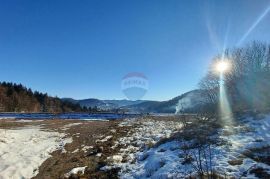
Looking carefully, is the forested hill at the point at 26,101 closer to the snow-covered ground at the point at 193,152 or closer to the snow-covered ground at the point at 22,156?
the snow-covered ground at the point at 22,156

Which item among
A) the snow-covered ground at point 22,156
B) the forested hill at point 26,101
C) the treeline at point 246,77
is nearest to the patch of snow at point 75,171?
the snow-covered ground at point 22,156

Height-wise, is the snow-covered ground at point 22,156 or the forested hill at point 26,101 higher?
the forested hill at point 26,101

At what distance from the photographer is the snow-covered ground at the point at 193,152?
1018cm

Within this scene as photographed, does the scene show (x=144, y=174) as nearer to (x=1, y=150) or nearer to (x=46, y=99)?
(x=1, y=150)

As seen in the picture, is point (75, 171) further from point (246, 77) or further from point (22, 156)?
point (246, 77)

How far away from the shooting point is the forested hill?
108500mm

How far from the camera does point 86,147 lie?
19469mm

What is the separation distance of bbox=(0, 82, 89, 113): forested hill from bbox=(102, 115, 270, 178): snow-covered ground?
314 ft

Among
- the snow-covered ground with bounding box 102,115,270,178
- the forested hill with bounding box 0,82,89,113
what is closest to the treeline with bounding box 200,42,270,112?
the snow-covered ground with bounding box 102,115,270,178

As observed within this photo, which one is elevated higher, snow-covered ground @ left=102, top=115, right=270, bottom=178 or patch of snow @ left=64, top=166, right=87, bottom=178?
snow-covered ground @ left=102, top=115, right=270, bottom=178

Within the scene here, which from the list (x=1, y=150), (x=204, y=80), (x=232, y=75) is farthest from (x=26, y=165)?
(x=204, y=80)

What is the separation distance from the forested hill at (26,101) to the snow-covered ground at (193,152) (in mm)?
95817

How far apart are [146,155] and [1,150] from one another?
29.8ft

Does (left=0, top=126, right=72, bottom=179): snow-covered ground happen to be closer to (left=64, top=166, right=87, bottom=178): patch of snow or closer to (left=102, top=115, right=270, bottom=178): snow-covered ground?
(left=64, top=166, right=87, bottom=178): patch of snow
